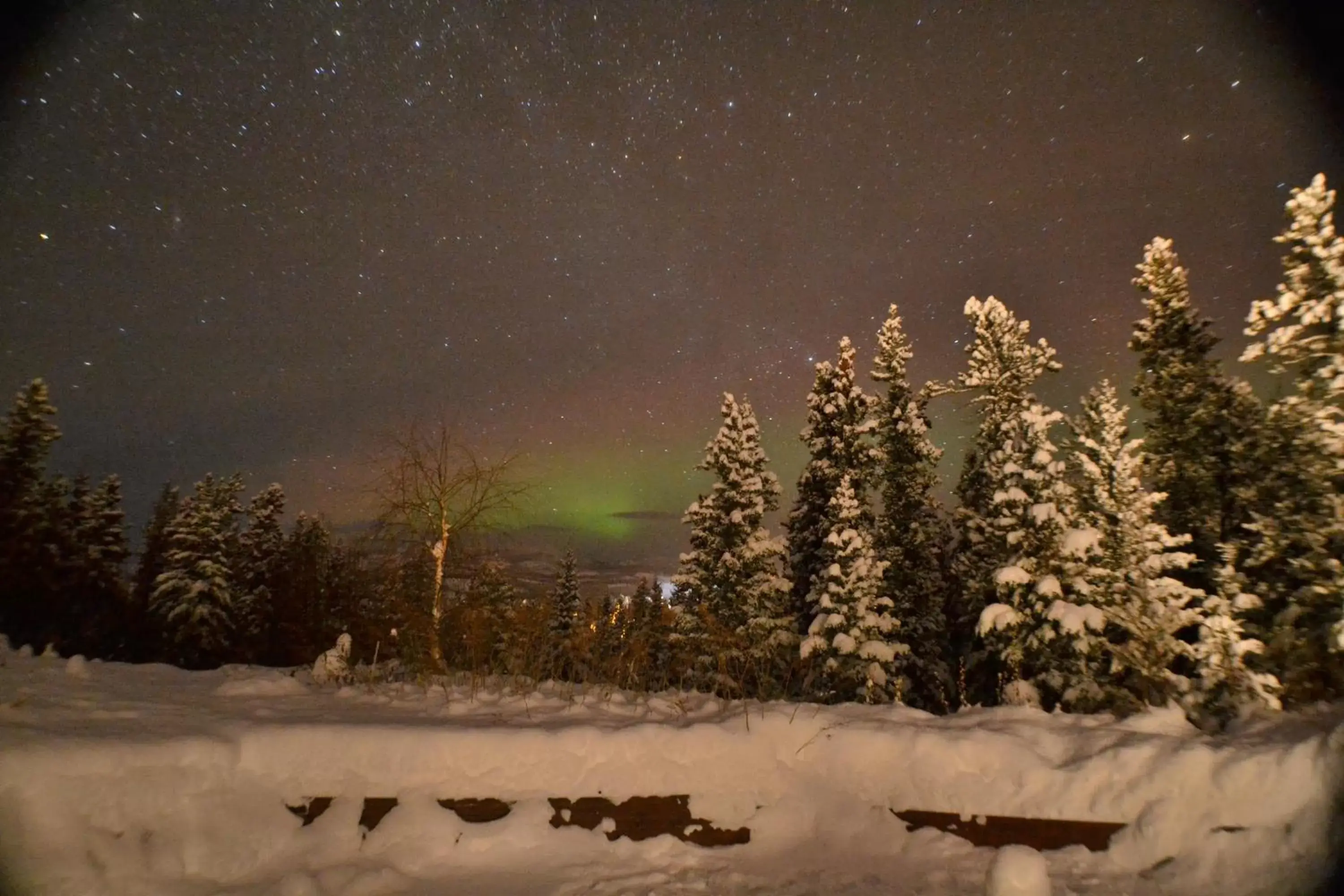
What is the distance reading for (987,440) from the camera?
20.2 m

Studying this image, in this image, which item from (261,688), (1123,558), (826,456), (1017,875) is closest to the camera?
(1017,875)

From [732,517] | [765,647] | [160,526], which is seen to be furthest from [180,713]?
[160,526]

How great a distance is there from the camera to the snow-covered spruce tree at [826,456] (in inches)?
938

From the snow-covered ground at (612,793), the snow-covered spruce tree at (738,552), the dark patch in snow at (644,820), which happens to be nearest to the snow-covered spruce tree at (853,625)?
the snow-covered spruce tree at (738,552)

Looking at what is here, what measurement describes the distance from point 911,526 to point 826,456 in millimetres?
3644

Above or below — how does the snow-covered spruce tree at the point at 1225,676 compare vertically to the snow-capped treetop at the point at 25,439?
below

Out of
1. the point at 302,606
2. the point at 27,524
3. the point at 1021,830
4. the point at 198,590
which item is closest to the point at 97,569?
the point at 27,524

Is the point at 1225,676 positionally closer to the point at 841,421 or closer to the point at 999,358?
the point at 999,358

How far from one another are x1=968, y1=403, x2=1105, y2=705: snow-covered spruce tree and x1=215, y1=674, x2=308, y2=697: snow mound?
11979 millimetres

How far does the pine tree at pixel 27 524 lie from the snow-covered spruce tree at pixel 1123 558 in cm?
3893

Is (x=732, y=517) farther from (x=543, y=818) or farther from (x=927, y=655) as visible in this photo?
(x=543, y=818)

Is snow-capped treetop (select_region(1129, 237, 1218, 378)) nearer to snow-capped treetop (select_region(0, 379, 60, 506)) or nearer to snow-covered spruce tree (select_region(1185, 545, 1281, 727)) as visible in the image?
snow-covered spruce tree (select_region(1185, 545, 1281, 727))

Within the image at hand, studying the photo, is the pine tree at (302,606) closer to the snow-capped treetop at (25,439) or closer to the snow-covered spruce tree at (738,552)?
the snow-capped treetop at (25,439)

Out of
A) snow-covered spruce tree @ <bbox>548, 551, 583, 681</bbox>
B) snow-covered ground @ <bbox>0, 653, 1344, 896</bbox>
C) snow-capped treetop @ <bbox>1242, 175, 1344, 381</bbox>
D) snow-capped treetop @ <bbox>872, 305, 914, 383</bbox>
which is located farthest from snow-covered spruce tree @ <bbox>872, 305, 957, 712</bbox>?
snow-covered ground @ <bbox>0, 653, 1344, 896</bbox>
